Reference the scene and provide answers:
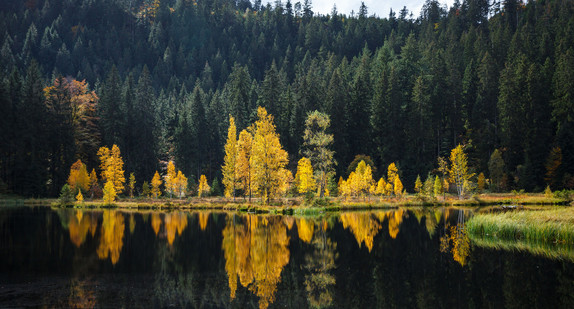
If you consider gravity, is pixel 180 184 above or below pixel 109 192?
above

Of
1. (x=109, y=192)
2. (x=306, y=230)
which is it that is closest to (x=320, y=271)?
(x=306, y=230)

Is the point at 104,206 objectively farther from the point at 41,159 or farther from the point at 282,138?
the point at 282,138

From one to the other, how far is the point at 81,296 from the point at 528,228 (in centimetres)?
2383

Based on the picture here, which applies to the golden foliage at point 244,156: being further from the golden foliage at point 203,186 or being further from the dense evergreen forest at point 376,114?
the dense evergreen forest at point 376,114

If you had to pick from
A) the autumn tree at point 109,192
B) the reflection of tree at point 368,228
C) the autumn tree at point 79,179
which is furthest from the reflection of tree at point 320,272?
the autumn tree at point 79,179

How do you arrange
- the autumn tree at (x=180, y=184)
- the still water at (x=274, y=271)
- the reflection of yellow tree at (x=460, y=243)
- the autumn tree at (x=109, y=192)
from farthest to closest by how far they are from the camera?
the autumn tree at (x=180, y=184), the autumn tree at (x=109, y=192), the reflection of yellow tree at (x=460, y=243), the still water at (x=274, y=271)

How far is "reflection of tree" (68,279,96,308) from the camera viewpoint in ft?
45.7

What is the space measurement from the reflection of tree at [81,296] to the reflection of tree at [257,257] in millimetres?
4588

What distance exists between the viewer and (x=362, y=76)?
344 feet

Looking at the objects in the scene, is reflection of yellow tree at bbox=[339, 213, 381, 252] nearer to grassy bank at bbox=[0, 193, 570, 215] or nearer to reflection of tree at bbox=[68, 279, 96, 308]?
grassy bank at bbox=[0, 193, 570, 215]

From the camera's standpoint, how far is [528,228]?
26.0 metres

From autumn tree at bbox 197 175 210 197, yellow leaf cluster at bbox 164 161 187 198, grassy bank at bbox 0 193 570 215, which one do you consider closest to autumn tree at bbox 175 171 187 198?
yellow leaf cluster at bbox 164 161 187 198

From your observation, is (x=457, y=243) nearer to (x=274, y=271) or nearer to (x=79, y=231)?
(x=274, y=271)

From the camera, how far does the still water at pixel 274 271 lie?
14688mm
